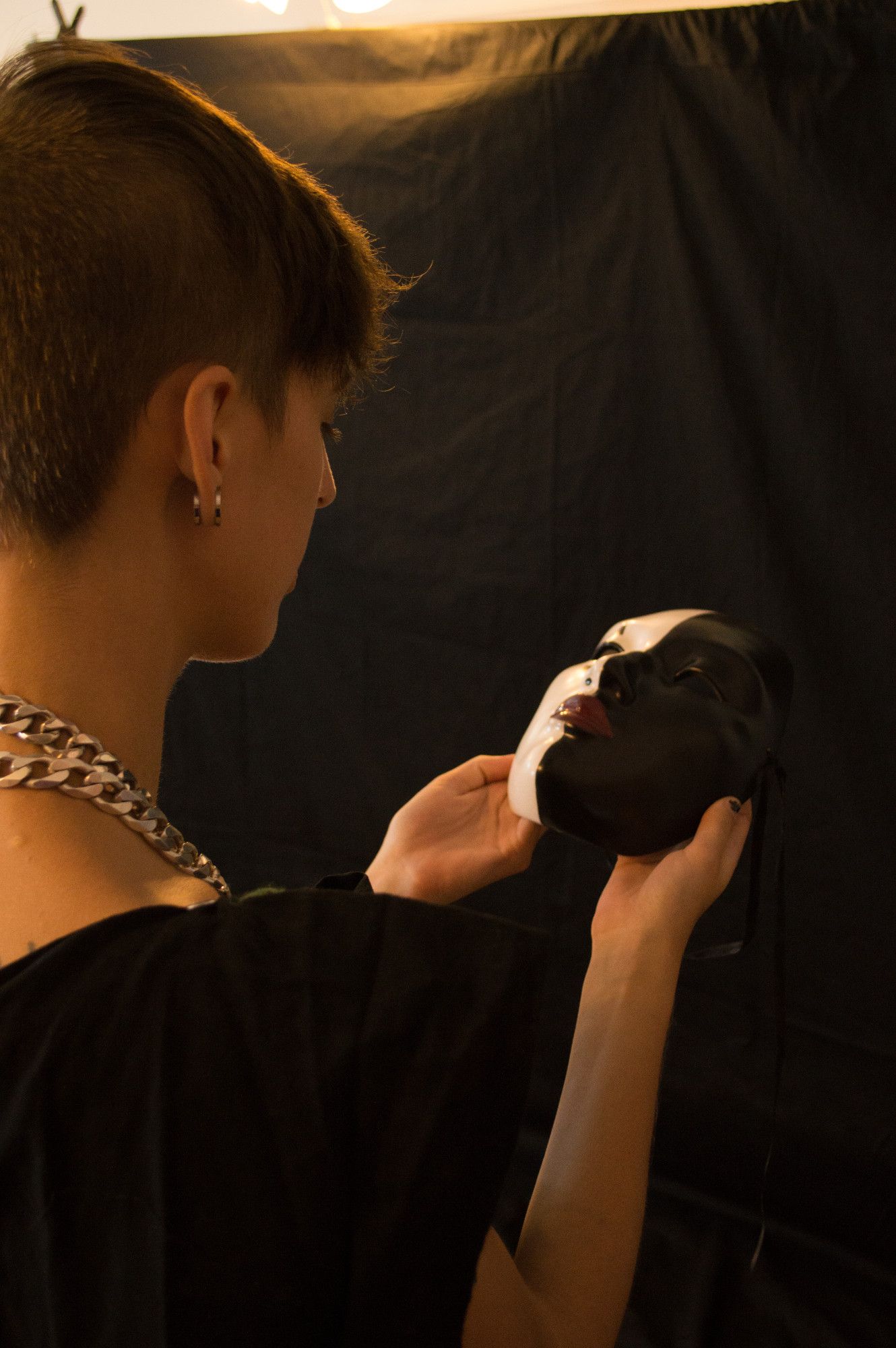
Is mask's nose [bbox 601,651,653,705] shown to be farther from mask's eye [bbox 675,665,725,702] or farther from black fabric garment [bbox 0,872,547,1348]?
black fabric garment [bbox 0,872,547,1348]

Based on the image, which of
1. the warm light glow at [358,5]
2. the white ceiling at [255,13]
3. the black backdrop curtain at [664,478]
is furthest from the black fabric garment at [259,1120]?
the warm light glow at [358,5]

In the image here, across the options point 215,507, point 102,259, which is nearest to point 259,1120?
point 215,507

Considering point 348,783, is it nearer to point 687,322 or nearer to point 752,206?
point 687,322

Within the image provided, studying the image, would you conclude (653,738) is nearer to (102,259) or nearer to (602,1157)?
(602,1157)

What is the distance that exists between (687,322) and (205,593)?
39.3 inches

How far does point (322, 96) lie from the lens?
1714 millimetres

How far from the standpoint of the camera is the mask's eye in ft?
3.49

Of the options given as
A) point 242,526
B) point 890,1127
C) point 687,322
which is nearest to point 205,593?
point 242,526

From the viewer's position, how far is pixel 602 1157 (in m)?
0.72

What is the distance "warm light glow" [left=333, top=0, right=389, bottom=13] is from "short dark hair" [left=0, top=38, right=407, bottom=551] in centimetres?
111

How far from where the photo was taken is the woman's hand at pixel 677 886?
84cm

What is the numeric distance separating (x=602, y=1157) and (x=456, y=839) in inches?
16.3

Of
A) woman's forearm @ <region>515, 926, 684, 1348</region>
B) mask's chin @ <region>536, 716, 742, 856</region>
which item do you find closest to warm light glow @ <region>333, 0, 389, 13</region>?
mask's chin @ <region>536, 716, 742, 856</region>

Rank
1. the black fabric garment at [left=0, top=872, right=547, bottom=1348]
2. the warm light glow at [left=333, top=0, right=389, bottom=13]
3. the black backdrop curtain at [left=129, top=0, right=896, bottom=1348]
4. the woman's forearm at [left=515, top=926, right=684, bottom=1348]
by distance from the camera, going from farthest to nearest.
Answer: the warm light glow at [left=333, top=0, right=389, bottom=13] < the black backdrop curtain at [left=129, top=0, right=896, bottom=1348] < the woman's forearm at [left=515, top=926, right=684, bottom=1348] < the black fabric garment at [left=0, top=872, right=547, bottom=1348]
